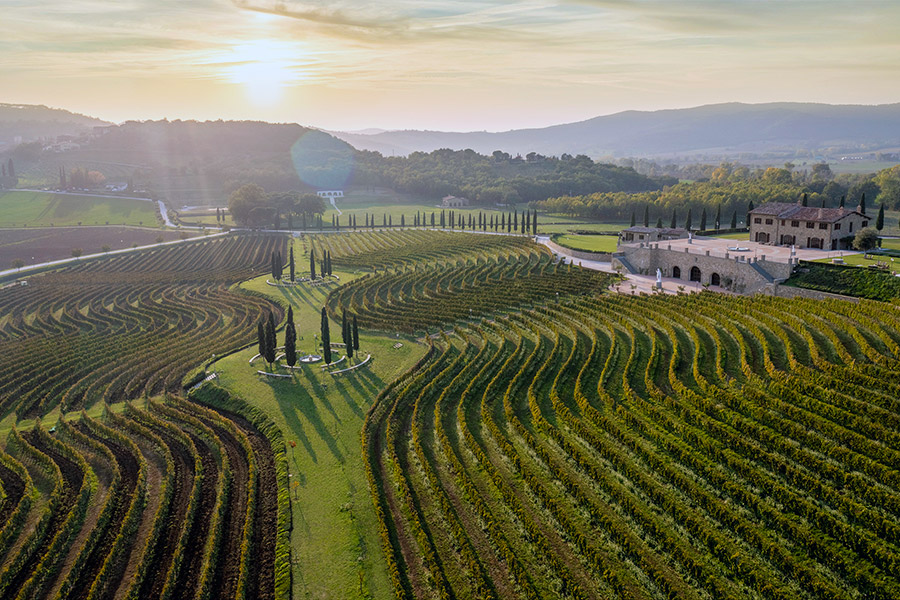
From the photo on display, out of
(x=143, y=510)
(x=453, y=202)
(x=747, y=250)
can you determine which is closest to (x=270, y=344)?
(x=143, y=510)

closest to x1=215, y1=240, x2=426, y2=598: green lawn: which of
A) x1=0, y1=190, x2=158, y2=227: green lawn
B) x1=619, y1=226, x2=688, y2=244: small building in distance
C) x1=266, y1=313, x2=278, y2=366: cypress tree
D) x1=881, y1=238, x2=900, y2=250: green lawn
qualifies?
x1=266, y1=313, x2=278, y2=366: cypress tree

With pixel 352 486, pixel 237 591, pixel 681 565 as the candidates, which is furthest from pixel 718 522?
pixel 237 591

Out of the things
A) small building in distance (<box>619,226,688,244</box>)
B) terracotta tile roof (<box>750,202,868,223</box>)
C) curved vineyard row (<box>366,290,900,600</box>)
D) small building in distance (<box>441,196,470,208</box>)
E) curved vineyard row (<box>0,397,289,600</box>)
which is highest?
small building in distance (<box>441,196,470,208</box>)

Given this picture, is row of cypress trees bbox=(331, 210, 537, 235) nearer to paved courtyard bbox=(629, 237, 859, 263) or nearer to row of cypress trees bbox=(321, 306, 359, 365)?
paved courtyard bbox=(629, 237, 859, 263)

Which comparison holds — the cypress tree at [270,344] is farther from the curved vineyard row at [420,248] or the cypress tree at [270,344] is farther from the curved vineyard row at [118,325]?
the curved vineyard row at [420,248]

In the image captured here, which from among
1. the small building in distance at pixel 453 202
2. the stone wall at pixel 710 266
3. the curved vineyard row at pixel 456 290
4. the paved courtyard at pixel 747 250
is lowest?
the curved vineyard row at pixel 456 290

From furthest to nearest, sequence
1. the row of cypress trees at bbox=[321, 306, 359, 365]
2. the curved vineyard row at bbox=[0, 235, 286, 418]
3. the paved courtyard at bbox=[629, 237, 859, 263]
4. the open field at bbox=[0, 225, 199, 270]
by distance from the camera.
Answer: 1. the open field at bbox=[0, 225, 199, 270]
2. the paved courtyard at bbox=[629, 237, 859, 263]
3. the row of cypress trees at bbox=[321, 306, 359, 365]
4. the curved vineyard row at bbox=[0, 235, 286, 418]

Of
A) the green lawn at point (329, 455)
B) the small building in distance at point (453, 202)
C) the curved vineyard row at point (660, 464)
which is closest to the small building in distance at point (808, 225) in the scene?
the curved vineyard row at point (660, 464)
